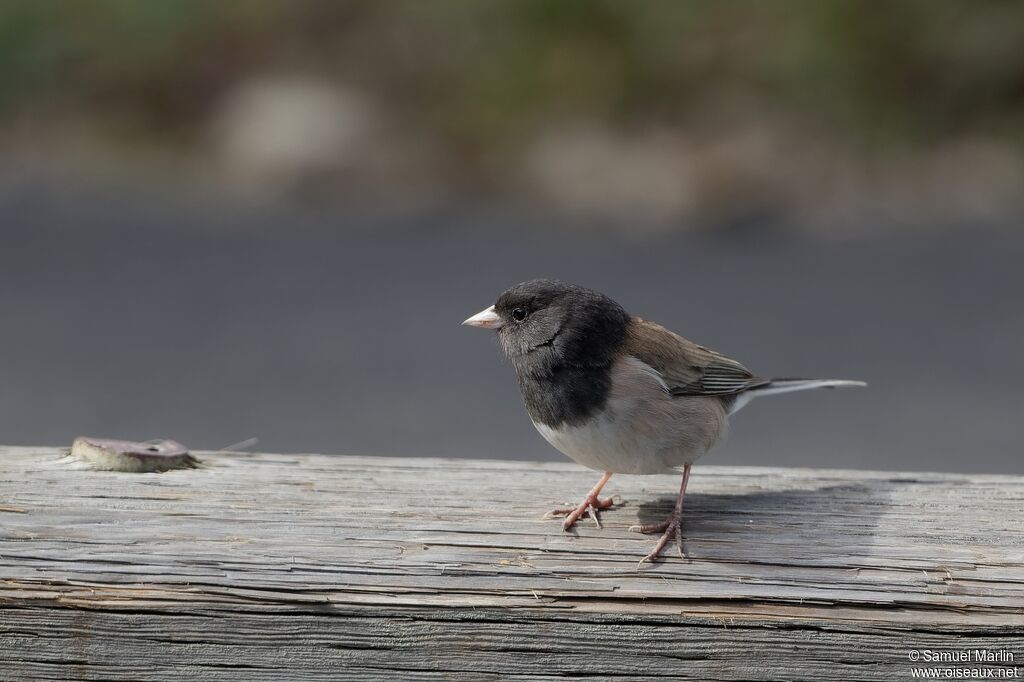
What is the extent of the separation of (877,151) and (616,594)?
8.29 meters

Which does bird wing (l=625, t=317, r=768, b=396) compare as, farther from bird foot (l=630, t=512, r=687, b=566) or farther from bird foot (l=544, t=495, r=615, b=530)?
bird foot (l=630, t=512, r=687, b=566)

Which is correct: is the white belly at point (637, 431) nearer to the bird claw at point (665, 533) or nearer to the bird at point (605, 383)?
the bird at point (605, 383)

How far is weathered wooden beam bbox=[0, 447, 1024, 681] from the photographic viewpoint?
1.61 metres

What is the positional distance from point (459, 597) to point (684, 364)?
1.14m

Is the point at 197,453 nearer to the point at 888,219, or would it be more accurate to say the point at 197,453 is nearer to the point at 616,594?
the point at 616,594

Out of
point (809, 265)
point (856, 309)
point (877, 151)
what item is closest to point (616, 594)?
point (856, 309)

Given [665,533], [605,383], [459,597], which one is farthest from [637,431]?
[459,597]

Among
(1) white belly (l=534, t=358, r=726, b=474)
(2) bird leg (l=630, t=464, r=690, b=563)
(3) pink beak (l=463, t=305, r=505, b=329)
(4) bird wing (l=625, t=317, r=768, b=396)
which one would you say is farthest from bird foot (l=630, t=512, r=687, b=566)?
(3) pink beak (l=463, t=305, r=505, b=329)

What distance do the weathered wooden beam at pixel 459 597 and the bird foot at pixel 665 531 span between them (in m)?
0.03

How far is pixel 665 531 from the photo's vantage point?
2.01m

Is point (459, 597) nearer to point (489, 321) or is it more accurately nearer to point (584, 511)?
point (584, 511)

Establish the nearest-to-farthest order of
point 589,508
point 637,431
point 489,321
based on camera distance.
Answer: point 589,508
point 637,431
point 489,321

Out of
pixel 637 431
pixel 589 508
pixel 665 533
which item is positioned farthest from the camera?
pixel 637 431

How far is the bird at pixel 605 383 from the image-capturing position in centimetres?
232
